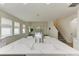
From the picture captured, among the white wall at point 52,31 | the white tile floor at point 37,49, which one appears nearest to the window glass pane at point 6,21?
the white tile floor at point 37,49

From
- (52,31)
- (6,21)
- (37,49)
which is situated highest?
(6,21)

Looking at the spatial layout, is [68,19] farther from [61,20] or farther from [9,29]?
[9,29]

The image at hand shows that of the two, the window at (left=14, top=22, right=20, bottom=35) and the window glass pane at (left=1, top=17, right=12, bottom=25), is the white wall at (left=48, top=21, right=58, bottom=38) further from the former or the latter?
the window glass pane at (left=1, top=17, right=12, bottom=25)

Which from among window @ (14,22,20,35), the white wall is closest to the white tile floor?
the white wall

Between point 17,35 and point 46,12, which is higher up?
point 46,12

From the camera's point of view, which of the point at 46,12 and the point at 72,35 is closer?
the point at 72,35

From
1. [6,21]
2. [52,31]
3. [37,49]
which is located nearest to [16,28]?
[6,21]

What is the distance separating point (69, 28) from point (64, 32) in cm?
16

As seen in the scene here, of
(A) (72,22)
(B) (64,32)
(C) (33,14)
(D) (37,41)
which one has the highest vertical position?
(C) (33,14)

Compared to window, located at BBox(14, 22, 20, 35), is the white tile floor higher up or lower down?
lower down

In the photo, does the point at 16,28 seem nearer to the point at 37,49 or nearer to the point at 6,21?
the point at 6,21

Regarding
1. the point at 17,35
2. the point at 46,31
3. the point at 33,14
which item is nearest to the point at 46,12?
the point at 33,14

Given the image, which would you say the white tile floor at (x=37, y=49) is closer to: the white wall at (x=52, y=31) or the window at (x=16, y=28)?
the white wall at (x=52, y=31)

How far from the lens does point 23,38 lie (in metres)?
1.67
